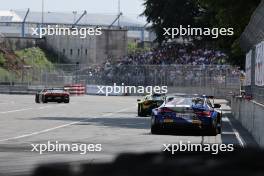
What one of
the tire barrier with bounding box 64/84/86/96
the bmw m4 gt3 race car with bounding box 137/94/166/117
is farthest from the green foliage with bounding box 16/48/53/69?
the bmw m4 gt3 race car with bounding box 137/94/166/117

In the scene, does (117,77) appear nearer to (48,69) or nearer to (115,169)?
(48,69)

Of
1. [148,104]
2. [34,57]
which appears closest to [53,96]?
[148,104]

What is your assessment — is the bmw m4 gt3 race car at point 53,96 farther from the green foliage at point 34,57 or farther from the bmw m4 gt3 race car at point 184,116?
the green foliage at point 34,57

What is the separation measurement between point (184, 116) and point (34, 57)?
7924 centimetres

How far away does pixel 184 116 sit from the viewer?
2142 centimetres

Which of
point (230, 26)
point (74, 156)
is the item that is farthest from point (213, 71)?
point (74, 156)

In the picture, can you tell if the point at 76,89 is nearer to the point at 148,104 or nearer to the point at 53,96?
the point at 53,96

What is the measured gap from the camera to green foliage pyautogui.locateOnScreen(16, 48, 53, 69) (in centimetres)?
9762

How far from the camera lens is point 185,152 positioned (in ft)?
10.3

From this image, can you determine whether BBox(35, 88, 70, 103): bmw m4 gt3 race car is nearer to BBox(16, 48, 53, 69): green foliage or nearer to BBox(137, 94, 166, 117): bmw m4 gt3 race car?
BBox(137, 94, 166, 117): bmw m4 gt3 race car

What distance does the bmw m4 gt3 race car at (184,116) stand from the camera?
2139 cm

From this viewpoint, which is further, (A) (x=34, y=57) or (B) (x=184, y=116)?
(A) (x=34, y=57)

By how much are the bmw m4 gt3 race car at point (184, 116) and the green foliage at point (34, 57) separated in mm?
75725

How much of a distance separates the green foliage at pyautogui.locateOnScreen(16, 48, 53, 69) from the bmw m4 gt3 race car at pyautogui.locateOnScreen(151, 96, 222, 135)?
7573 cm
